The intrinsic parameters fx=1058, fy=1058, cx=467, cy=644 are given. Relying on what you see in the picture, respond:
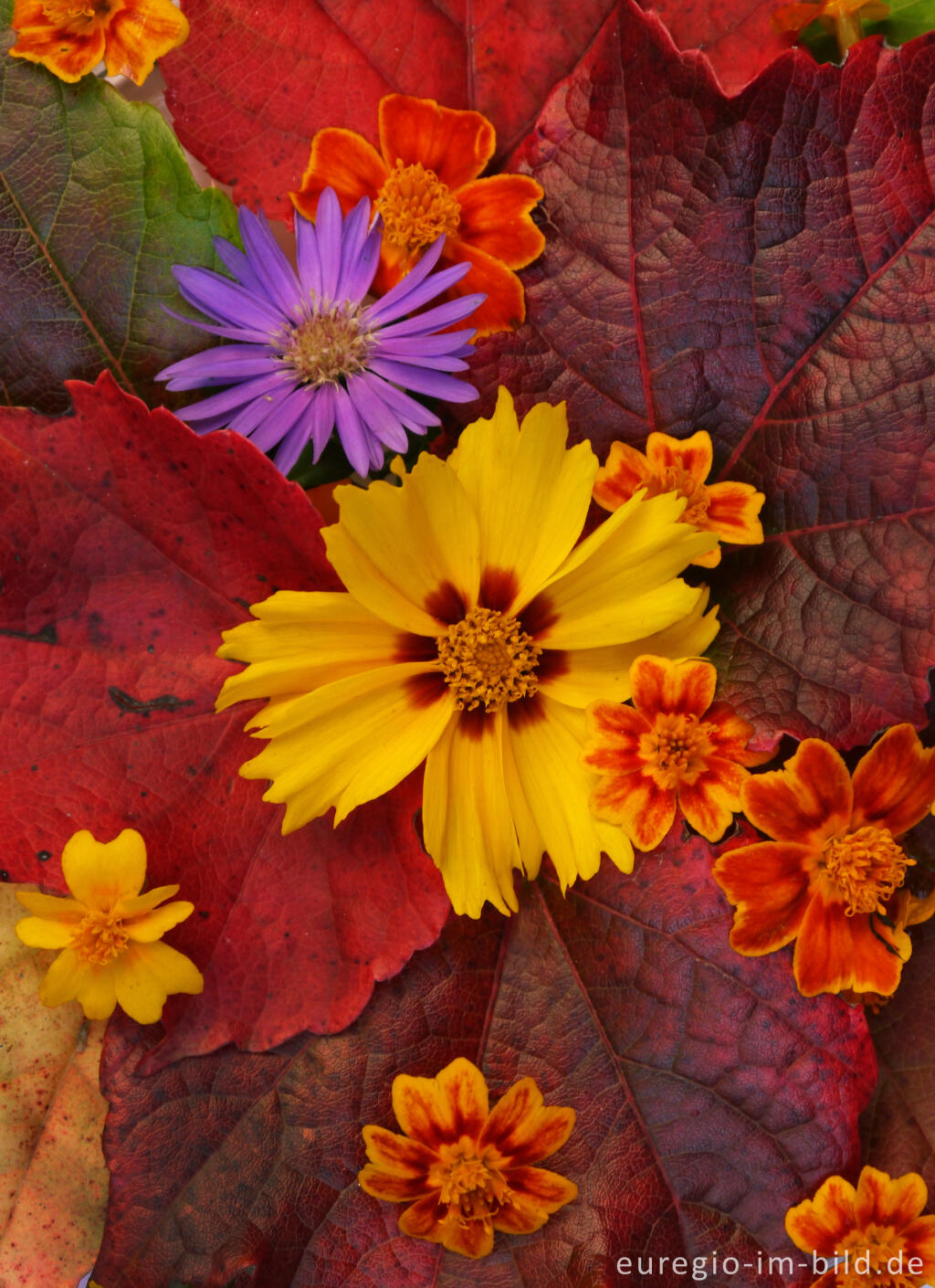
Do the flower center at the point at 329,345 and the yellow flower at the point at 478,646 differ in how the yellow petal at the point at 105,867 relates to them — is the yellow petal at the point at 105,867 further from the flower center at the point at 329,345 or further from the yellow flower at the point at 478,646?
the flower center at the point at 329,345

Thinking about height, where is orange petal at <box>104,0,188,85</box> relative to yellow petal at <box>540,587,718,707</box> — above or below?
above

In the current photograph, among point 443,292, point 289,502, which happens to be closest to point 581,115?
point 443,292

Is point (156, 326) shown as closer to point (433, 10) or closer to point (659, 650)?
point (433, 10)

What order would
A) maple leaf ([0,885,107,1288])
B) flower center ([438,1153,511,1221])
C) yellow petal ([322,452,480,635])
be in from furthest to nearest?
maple leaf ([0,885,107,1288]) → flower center ([438,1153,511,1221]) → yellow petal ([322,452,480,635])

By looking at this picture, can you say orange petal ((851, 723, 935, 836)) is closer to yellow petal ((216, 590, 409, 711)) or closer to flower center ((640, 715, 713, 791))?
flower center ((640, 715, 713, 791))

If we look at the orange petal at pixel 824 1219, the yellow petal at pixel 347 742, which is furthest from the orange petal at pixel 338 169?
the orange petal at pixel 824 1219

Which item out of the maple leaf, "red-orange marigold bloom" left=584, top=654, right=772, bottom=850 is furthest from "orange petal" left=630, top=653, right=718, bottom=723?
the maple leaf
